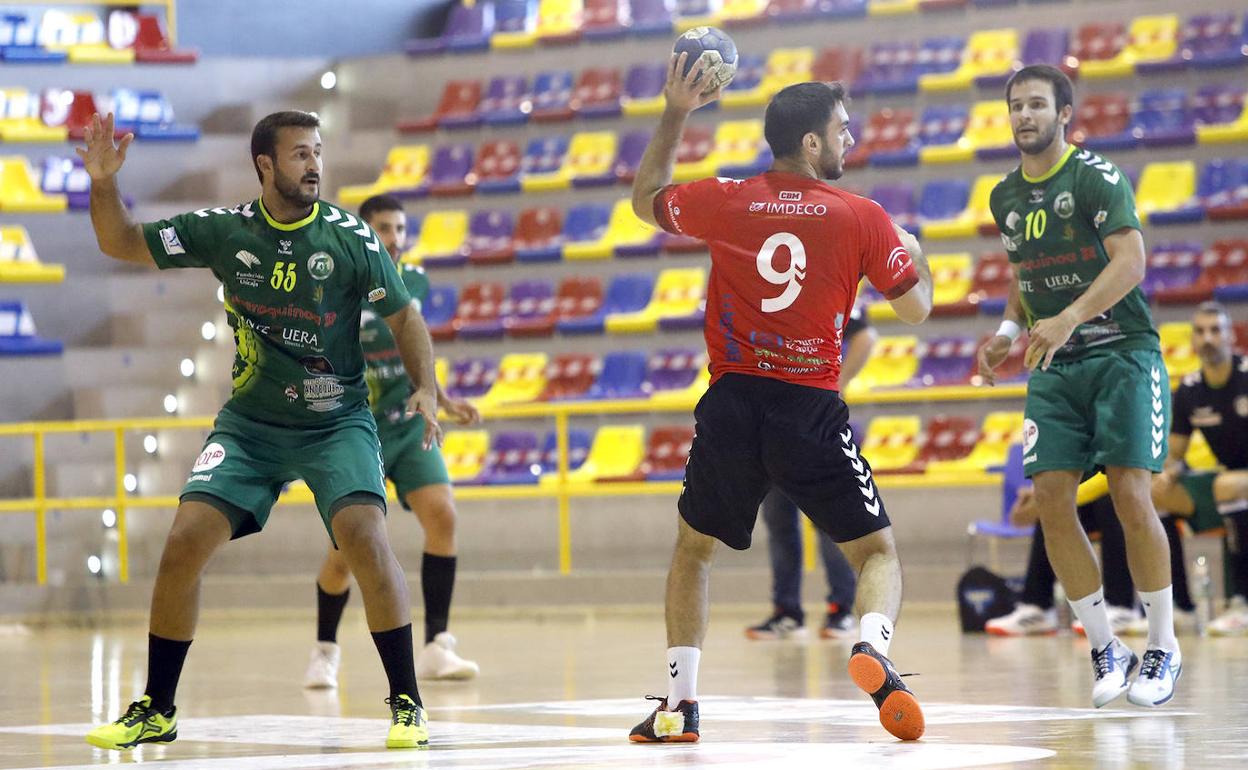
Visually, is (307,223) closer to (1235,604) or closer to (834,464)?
(834,464)

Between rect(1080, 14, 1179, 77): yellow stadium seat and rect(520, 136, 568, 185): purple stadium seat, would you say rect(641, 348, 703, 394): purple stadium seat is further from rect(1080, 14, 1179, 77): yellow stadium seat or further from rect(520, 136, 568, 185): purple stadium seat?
rect(1080, 14, 1179, 77): yellow stadium seat

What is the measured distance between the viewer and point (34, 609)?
12.9m

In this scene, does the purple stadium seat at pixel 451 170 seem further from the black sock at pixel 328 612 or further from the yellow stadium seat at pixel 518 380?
the black sock at pixel 328 612

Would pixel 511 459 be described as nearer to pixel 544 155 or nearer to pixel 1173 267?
pixel 544 155

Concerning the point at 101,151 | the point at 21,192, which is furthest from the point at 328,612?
the point at 21,192

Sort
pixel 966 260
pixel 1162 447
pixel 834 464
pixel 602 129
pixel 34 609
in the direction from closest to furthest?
pixel 834 464 < pixel 1162 447 < pixel 34 609 < pixel 966 260 < pixel 602 129

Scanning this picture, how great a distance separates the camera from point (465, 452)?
1449 cm

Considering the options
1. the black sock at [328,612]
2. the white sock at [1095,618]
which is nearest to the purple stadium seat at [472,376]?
the black sock at [328,612]

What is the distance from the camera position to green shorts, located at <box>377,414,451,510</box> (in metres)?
7.84

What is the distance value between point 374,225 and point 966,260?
779 centimetres

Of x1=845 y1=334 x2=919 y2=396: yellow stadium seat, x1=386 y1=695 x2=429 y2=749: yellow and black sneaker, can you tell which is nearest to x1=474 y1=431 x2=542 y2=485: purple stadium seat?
x1=845 y1=334 x2=919 y2=396: yellow stadium seat

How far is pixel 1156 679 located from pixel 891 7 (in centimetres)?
1138

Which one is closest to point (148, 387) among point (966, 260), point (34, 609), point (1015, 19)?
point (34, 609)

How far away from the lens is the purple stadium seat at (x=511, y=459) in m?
14.0
